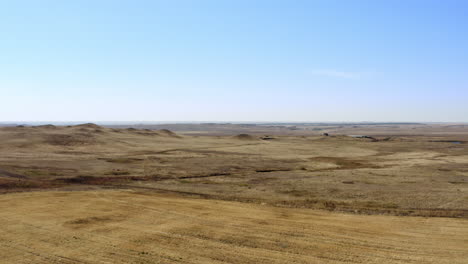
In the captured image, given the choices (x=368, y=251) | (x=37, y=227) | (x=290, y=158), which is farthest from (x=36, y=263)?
(x=290, y=158)

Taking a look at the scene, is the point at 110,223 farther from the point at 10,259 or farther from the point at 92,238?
the point at 10,259

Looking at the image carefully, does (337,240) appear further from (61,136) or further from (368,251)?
(61,136)

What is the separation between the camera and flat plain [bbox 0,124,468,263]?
540 inches

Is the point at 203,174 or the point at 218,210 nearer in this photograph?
the point at 218,210

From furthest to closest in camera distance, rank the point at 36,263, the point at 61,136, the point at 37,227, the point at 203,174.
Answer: the point at 61,136 < the point at 203,174 < the point at 37,227 < the point at 36,263

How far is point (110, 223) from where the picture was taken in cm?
1736

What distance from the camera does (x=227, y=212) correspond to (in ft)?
65.1

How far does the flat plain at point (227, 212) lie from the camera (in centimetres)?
1371

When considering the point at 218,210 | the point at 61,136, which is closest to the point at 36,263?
the point at 218,210

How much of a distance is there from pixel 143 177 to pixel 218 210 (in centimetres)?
1431

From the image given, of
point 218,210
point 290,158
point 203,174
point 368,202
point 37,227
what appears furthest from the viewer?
point 290,158

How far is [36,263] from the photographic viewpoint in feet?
41.2

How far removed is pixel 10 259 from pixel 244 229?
8595 mm

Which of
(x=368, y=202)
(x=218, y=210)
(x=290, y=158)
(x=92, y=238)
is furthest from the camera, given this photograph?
(x=290, y=158)
